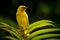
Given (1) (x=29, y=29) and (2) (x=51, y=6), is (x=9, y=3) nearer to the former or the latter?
(2) (x=51, y=6)

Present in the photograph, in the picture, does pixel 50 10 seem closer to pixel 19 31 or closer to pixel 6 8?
pixel 6 8

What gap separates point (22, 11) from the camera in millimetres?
515

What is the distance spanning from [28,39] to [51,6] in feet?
3.45

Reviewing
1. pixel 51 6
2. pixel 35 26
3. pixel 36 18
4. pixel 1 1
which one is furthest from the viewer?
pixel 51 6

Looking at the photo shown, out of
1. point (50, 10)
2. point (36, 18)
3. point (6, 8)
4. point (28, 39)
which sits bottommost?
point (28, 39)

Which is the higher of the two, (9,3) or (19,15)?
(9,3)

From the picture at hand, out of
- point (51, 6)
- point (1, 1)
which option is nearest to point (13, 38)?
point (1, 1)

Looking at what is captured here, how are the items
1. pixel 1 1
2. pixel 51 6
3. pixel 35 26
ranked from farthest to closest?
pixel 51 6
pixel 1 1
pixel 35 26

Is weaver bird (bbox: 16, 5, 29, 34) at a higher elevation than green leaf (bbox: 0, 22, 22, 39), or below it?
higher

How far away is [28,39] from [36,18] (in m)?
0.79

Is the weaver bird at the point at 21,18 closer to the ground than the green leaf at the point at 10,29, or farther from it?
farther from it

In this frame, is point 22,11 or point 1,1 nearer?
point 22,11

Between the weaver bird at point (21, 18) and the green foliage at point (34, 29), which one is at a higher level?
the weaver bird at point (21, 18)

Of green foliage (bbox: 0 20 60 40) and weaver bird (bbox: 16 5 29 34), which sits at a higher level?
weaver bird (bbox: 16 5 29 34)
